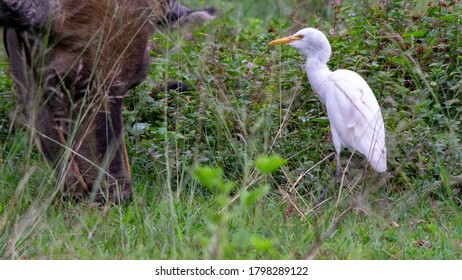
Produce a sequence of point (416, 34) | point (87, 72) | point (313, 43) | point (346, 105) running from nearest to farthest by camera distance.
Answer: point (87, 72)
point (346, 105)
point (313, 43)
point (416, 34)

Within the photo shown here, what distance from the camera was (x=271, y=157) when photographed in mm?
3727

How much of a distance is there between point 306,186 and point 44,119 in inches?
63.8

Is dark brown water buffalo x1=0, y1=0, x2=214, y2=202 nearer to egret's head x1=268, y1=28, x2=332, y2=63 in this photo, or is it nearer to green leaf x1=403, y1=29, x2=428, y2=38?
egret's head x1=268, y1=28, x2=332, y2=63

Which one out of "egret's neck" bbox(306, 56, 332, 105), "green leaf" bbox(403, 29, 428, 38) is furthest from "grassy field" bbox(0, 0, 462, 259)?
"egret's neck" bbox(306, 56, 332, 105)

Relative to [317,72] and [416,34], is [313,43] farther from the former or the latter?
[416,34]

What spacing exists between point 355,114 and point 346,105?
75 mm

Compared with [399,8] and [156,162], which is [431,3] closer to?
[399,8]

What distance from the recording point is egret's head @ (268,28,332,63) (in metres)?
5.30

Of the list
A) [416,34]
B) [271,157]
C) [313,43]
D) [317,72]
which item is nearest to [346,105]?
[317,72]

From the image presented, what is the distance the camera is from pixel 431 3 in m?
6.14

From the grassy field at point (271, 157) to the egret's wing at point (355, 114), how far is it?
0.46 feet

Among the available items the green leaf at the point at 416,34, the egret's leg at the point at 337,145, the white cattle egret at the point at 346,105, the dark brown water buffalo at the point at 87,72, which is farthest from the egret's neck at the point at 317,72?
the dark brown water buffalo at the point at 87,72

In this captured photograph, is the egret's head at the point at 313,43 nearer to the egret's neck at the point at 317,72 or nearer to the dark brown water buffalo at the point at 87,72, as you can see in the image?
the egret's neck at the point at 317,72
